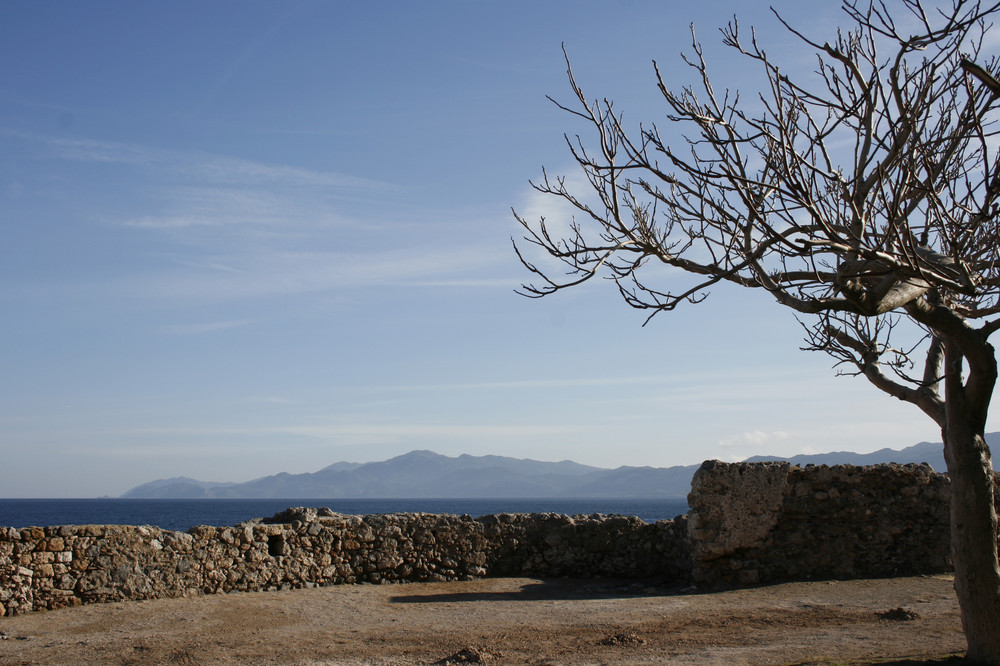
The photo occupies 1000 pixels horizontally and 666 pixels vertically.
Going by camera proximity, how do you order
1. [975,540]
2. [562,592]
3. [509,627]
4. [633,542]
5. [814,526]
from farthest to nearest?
[633,542], [814,526], [562,592], [509,627], [975,540]

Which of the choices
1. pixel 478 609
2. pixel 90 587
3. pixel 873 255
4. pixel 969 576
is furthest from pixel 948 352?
pixel 90 587

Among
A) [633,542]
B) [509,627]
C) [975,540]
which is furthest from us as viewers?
[633,542]

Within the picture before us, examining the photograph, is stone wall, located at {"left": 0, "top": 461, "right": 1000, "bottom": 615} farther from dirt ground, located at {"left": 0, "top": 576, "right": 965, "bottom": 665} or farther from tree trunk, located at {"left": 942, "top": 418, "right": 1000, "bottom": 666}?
tree trunk, located at {"left": 942, "top": 418, "right": 1000, "bottom": 666}

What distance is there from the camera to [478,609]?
10453 mm

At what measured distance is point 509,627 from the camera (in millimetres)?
9188

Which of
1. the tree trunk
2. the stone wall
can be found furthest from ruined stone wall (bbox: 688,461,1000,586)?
the tree trunk

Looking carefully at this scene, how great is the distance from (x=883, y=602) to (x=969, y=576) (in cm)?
411

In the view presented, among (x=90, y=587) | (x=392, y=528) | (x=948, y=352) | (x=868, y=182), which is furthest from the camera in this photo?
(x=392, y=528)

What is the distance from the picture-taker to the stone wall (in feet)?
36.4

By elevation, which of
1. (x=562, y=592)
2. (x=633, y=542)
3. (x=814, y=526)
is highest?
(x=814, y=526)

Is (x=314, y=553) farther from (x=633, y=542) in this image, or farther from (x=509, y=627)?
A: (x=633, y=542)

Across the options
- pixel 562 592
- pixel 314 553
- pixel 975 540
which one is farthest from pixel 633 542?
pixel 975 540

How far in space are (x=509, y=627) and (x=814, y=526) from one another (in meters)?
5.28

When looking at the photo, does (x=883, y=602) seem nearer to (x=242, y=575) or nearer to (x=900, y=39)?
(x=900, y=39)
